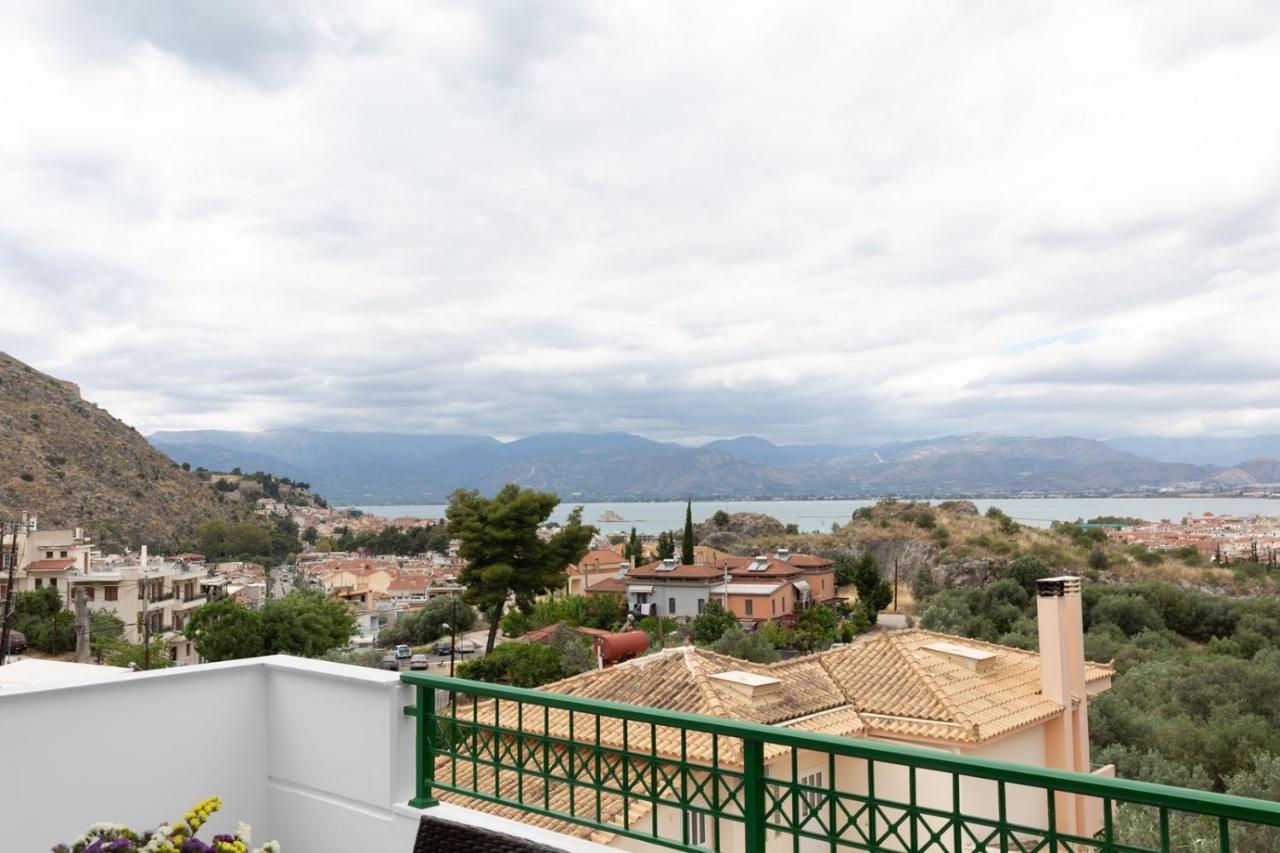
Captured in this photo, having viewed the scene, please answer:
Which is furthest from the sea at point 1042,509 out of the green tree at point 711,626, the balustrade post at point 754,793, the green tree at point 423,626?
the balustrade post at point 754,793

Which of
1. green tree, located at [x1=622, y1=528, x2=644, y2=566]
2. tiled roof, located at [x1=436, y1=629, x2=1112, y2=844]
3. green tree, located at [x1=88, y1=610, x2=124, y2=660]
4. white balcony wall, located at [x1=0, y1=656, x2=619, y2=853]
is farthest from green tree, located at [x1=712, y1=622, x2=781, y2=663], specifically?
green tree, located at [x1=622, y1=528, x2=644, y2=566]

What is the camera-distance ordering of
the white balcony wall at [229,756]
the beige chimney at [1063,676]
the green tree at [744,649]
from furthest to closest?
the green tree at [744,649]
the beige chimney at [1063,676]
the white balcony wall at [229,756]

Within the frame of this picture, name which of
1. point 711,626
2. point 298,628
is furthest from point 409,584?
point 711,626

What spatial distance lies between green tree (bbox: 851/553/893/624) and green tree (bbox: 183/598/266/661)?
21.1m

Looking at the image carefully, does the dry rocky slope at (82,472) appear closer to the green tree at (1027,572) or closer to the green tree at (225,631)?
the green tree at (225,631)

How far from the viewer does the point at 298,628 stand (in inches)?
933

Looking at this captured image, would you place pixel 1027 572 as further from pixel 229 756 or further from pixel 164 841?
pixel 164 841

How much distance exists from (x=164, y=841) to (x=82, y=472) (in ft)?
190

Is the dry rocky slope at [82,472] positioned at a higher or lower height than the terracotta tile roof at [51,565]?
higher

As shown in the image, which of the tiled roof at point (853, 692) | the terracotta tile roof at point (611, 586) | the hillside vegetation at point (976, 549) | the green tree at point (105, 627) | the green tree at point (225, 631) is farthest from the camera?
the terracotta tile roof at point (611, 586)

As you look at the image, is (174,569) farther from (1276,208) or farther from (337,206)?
(1276,208)

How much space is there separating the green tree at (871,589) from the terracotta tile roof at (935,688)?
776 inches

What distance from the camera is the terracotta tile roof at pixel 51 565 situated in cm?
3319

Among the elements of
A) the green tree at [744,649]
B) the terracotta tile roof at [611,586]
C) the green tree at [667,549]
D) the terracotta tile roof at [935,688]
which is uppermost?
the terracotta tile roof at [935,688]
